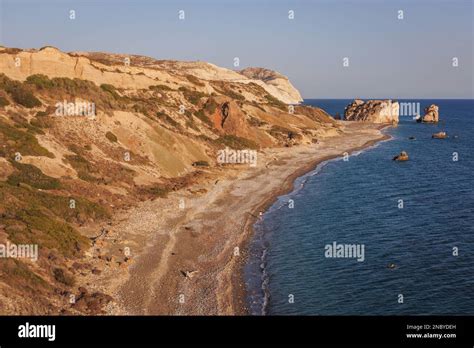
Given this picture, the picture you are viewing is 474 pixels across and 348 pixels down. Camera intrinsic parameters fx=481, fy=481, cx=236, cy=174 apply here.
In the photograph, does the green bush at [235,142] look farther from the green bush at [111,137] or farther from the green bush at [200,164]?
the green bush at [111,137]

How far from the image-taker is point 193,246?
34594 millimetres

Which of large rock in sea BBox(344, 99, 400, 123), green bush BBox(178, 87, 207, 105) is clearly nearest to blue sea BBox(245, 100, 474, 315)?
green bush BBox(178, 87, 207, 105)

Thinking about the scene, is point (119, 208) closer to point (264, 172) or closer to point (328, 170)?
point (264, 172)

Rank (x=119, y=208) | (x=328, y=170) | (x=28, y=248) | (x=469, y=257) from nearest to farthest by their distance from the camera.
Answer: (x=28, y=248) < (x=469, y=257) < (x=119, y=208) < (x=328, y=170)

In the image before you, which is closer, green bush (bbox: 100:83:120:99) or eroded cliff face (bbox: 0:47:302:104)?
eroded cliff face (bbox: 0:47:302:104)

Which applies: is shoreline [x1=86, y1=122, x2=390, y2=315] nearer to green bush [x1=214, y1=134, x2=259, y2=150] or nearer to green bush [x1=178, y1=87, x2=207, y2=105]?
green bush [x1=214, y1=134, x2=259, y2=150]

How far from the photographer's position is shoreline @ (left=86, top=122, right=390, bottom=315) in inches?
1021

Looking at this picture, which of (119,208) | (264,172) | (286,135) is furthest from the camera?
(286,135)

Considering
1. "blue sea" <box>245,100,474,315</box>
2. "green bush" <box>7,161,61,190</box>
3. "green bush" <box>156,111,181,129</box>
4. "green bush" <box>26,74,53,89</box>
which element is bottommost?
"blue sea" <box>245,100,474,315</box>

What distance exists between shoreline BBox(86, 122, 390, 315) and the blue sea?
142 cm

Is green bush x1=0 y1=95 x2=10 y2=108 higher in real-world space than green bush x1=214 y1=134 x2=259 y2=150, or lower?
higher

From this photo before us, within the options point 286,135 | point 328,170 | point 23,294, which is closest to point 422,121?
point 286,135
